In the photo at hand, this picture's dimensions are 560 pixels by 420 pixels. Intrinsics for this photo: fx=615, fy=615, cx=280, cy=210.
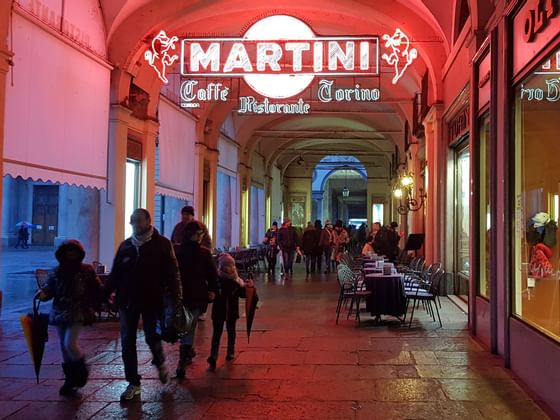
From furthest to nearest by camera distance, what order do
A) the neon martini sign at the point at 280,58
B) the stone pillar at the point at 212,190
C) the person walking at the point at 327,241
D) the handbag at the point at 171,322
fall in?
the stone pillar at the point at 212,190, the person walking at the point at 327,241, the neon martini sign at the point at 280,58, the handbag at the point at 171,322

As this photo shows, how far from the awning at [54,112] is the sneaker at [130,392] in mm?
4313

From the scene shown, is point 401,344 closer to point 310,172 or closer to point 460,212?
point 460,212

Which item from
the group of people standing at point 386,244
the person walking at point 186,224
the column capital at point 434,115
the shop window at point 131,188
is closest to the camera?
the person walking at point 186,224

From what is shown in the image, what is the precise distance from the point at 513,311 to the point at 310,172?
32198 millimetres

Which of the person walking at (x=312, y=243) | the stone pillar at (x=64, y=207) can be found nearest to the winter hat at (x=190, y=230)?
the stone pillar at (x=64, y=207)

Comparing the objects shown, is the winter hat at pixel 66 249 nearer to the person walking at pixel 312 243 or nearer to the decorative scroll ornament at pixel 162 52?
the decorative scroll ornament at pixel 162 52

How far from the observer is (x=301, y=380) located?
545 cm

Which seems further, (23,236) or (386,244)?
(23,236)

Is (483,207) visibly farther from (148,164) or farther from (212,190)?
(212,190)

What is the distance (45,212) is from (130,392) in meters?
30.4

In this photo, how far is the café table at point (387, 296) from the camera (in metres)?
8.28

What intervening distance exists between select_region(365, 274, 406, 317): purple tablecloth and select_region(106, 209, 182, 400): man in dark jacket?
391cm

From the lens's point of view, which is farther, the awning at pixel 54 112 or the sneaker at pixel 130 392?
the awning at pixel 54 112

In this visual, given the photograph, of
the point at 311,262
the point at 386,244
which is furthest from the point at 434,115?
the point at 311,262
